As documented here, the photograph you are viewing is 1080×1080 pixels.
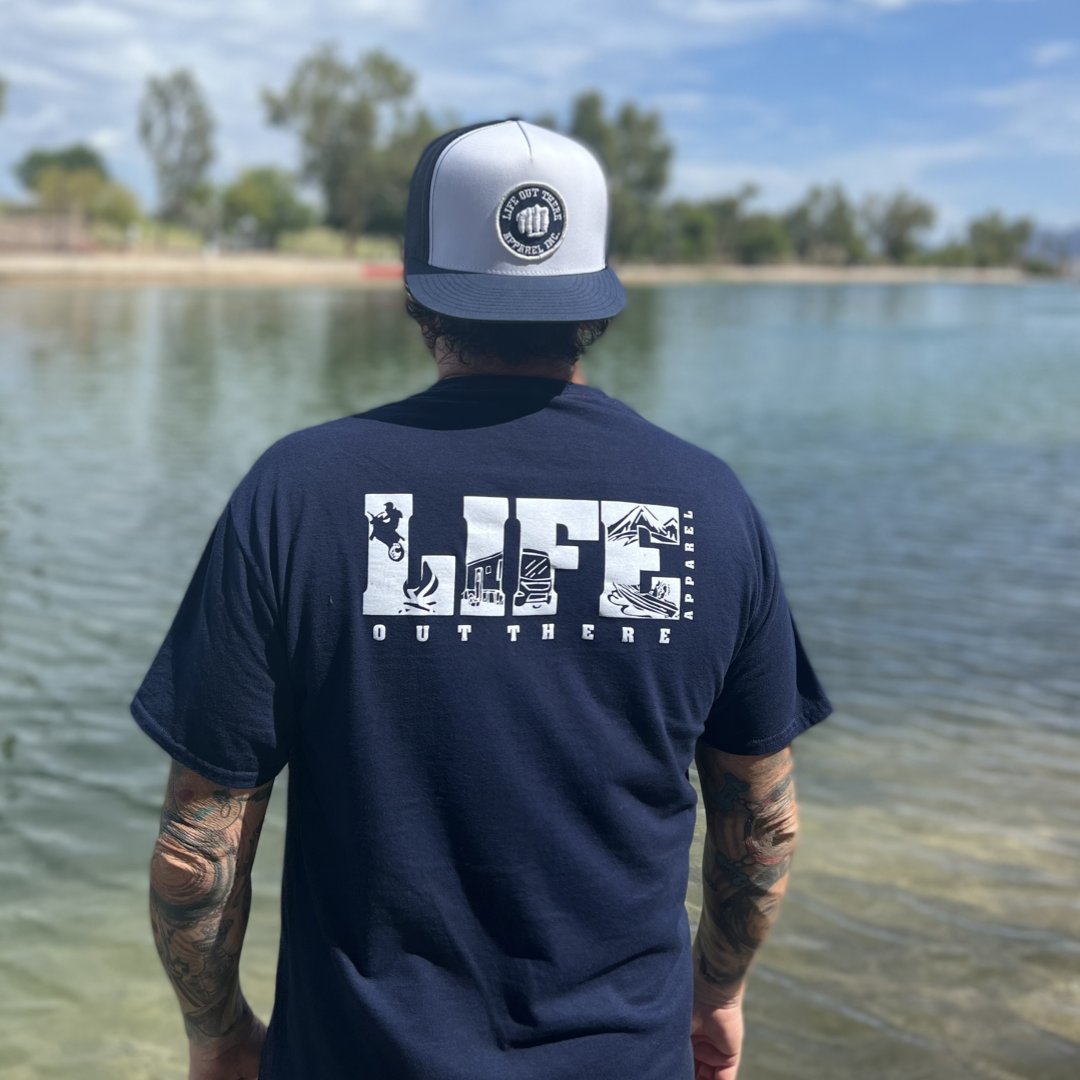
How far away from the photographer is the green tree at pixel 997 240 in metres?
192

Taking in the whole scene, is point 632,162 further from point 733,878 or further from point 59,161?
point 733,878

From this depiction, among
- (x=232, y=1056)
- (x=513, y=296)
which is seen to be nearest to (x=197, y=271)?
(x=232, y=1056)

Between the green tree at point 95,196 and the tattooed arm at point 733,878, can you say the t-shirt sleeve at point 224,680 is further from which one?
the green tree at point 95,196

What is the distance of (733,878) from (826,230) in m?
182

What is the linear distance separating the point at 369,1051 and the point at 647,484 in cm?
81

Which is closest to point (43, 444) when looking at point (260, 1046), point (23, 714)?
point (23, 714)

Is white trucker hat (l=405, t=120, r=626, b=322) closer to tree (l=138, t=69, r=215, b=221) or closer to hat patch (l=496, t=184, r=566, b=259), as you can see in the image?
hat patch (l=496, t=184, r=566, b=259)

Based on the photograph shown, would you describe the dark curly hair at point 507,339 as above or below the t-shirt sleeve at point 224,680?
above

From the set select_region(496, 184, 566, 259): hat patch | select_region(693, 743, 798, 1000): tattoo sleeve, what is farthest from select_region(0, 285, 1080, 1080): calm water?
select_region(496, 184, 566, 259): hat patch

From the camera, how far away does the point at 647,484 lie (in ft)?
5.20

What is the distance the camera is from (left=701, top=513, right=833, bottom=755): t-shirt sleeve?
5.58ft

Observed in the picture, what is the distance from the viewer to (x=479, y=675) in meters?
1.52

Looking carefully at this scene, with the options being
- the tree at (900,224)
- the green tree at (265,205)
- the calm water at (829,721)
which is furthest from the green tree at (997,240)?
the calm water at (829,721)

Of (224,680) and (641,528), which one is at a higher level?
(641,528)
